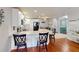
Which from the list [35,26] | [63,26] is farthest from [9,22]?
[63,26]

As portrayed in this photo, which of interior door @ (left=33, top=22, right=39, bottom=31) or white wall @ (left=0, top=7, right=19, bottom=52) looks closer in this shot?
white wall @ (left=0, top=7, right=19, bottom=52)

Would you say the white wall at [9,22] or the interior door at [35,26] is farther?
the interior door at [35,26]

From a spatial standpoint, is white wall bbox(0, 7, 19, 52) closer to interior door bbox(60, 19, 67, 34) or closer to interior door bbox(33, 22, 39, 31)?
interior door bbox(33, 22, 39, 31)

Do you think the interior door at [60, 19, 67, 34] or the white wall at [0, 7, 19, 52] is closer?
the white wall at [0, 7, 19, 52]

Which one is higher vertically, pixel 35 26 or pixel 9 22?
pixel 9 22

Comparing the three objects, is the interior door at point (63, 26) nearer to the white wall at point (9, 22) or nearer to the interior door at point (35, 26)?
the interior door at point (35, 26)

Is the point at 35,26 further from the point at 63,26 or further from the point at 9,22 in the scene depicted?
the point at 63,26

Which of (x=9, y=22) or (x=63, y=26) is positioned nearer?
(x=9, y=22)

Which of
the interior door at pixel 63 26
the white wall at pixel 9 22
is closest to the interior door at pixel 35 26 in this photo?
the white wall at pixel 9 22

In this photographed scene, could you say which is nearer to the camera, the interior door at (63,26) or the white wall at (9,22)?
the white wall at (9,22)

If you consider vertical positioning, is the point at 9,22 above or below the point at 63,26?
above

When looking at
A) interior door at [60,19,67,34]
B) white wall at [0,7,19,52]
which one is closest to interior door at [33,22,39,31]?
white wall at [0,7,19,52]
